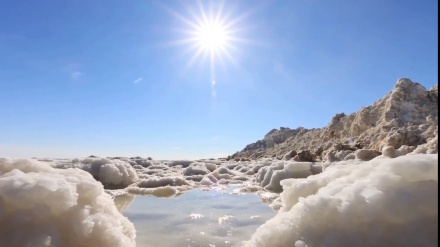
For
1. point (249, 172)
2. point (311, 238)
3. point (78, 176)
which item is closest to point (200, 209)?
point (78, 176)

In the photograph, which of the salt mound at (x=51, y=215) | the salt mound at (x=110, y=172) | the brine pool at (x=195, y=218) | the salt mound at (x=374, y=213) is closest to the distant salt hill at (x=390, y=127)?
the brine pool at (x=195, y=218)

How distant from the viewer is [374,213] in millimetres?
2375

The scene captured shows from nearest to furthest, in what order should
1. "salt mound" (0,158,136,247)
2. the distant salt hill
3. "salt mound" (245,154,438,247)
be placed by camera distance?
"salt mound" (245,154,438,247) < "salt mound" (0,158,136,247) < the distant salt hill

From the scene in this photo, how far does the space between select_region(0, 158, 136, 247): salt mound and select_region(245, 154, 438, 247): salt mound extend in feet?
4.70

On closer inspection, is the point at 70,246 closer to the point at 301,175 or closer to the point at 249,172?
the point at 301,175

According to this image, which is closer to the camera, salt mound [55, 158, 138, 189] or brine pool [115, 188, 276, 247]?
brine pool [115, 188, 276, 247]

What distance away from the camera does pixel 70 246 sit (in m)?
2.81

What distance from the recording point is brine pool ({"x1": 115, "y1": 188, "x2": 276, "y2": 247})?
456cm

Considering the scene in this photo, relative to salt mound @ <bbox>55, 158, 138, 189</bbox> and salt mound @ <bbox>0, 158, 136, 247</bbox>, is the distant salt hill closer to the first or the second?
salt mound @ <bbox>0, 158, 136, 247</bbox>

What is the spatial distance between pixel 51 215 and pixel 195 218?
3.36 metres

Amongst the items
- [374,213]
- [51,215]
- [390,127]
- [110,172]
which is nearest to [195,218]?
[51,215]

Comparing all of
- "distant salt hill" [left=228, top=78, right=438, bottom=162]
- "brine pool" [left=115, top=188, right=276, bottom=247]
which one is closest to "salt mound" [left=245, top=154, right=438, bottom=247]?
"brine pool" [left=115, top=188, right=276, bottom=247]

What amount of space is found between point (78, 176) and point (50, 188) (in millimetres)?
741

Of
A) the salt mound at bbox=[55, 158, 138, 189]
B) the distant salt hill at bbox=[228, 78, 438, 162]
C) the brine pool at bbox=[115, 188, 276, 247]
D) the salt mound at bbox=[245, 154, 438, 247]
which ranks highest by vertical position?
the distant salt hill at bbox=[228, 78, 438, 162]
